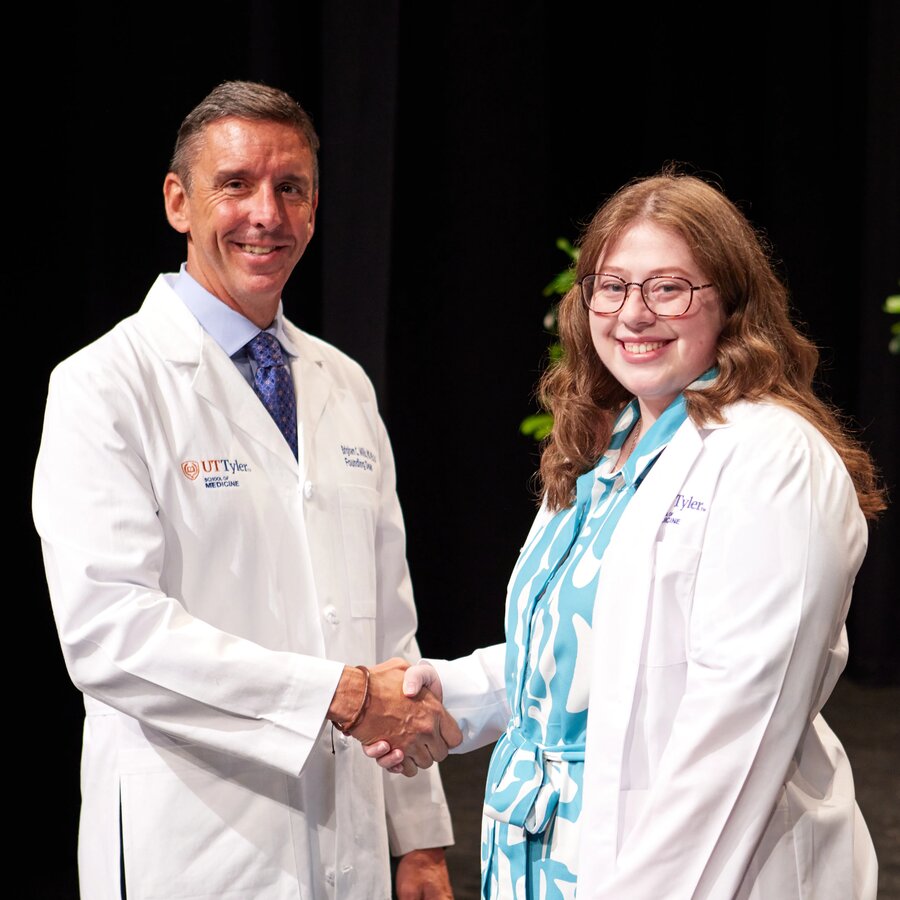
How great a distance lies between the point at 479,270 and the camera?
4.58 metres

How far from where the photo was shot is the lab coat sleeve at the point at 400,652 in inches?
88.9

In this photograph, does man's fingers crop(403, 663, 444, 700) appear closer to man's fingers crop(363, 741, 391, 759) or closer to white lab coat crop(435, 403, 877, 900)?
man's fingers crop(363, 741, 391, 759)

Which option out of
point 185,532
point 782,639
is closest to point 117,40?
point 185,532

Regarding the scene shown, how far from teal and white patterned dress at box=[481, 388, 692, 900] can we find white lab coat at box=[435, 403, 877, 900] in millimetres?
75

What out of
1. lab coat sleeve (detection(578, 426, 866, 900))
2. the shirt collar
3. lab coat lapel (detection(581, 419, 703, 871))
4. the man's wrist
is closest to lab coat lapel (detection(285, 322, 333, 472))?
the shirt collar

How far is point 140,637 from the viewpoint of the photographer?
1860 mm

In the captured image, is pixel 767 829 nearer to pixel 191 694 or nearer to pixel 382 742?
pixel 382 742

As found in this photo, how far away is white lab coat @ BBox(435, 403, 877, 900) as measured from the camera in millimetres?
1498

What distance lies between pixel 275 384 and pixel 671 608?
911 mm

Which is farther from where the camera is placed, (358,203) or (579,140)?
(579,140)

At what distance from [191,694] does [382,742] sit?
1.07ft

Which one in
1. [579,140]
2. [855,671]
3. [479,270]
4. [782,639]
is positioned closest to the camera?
[782,639]

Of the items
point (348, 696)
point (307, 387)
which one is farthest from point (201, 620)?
point (307, 387)

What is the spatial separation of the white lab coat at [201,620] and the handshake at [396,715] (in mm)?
45
